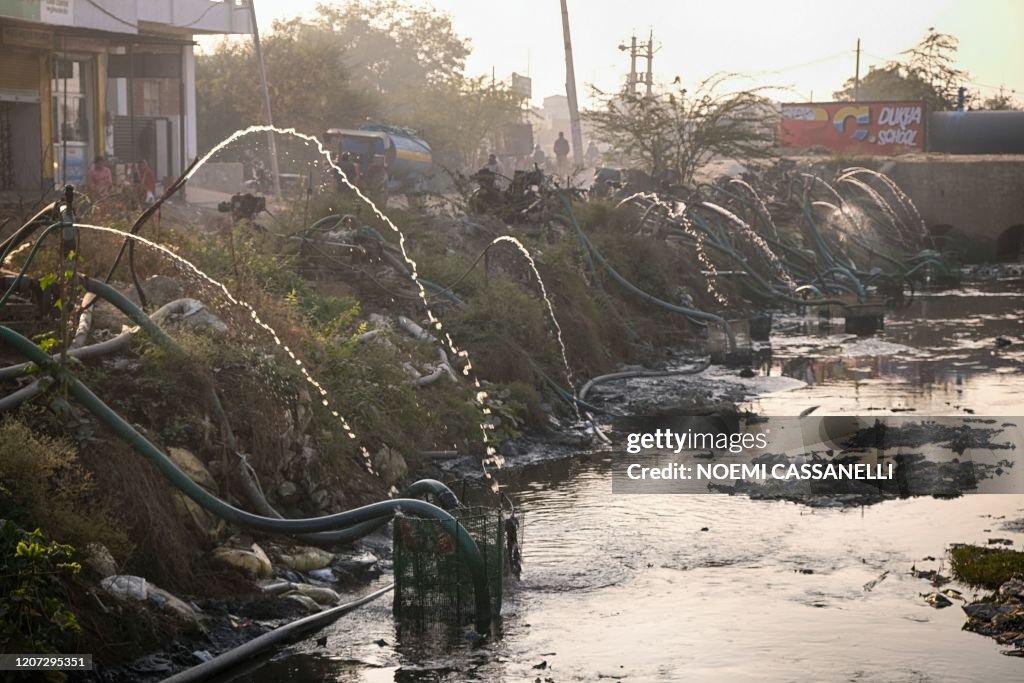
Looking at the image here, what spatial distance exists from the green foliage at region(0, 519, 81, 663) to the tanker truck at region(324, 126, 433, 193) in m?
28.6

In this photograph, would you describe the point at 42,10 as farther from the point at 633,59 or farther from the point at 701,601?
the point at 633,59

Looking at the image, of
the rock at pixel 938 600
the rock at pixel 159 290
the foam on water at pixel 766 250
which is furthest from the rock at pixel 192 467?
the foam on water at pixel 766 250

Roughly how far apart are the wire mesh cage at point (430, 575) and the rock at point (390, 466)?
3166 millimetres

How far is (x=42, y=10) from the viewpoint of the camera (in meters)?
26.2

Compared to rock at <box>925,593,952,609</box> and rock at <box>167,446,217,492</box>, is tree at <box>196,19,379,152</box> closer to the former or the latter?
rock at <box>167,446,217,492</box>

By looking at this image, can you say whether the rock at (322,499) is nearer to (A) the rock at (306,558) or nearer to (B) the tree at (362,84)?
(A) the rock at (306,558)

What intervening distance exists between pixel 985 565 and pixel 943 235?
119 ft

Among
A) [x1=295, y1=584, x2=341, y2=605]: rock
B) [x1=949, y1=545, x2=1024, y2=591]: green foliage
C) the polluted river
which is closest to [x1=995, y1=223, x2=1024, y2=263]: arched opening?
the polluted river

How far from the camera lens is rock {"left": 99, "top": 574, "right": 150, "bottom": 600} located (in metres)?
8.79

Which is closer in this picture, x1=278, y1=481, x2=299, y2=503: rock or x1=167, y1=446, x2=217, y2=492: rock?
x1=167, y1=446, x2=217, y2=492: rock

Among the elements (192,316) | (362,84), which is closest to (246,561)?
(192,316)

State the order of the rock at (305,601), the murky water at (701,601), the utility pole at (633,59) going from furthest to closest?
the utility pole at (633,59) < the rock at (305,601) < the murky water at (701,601)

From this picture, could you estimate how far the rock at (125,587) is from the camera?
8789 millimetres

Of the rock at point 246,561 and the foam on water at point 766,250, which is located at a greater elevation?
the foam on water at point 766,250
